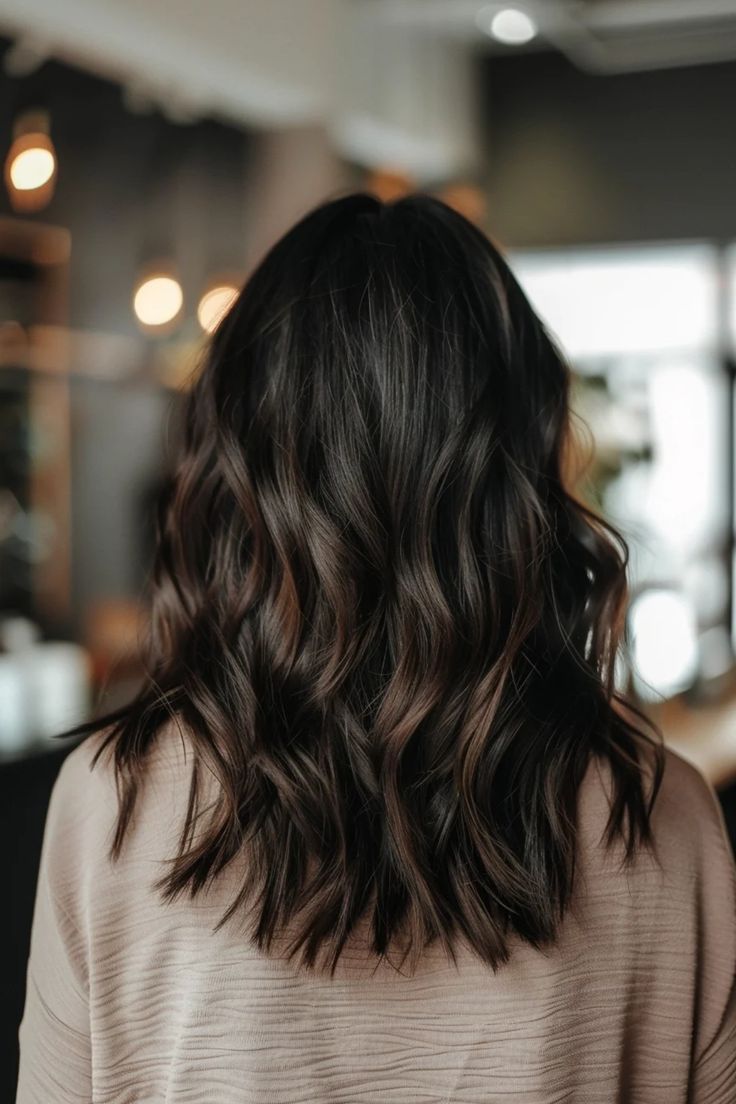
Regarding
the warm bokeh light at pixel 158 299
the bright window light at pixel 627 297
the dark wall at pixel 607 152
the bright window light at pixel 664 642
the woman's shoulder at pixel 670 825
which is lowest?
the bright window light at pixel 664 642

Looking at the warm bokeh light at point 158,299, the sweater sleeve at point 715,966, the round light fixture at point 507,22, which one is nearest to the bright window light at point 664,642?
the warm bokeh light at point 158,299

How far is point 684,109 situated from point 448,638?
5490 millimetres

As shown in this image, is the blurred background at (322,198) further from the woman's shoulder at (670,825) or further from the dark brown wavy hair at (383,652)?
the dark brown wavy hair at (383,652)

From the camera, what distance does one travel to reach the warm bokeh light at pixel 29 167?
2.63 meters

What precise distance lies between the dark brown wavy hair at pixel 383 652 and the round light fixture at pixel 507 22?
12.3 ft

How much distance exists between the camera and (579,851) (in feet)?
3.15

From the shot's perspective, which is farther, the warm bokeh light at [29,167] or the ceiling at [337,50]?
the ceiling at [337,50]

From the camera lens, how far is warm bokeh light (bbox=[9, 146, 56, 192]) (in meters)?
2.63

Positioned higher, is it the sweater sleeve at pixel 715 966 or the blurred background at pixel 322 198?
the blurred background at pixel 322 198

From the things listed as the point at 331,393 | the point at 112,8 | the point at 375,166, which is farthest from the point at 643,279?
the point at 331,393

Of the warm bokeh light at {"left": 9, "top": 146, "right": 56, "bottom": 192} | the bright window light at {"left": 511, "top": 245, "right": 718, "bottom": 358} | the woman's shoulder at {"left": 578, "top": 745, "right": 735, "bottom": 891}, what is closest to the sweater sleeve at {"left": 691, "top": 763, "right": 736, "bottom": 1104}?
the woman's shoulder at {"left": 578, "top": 745, "right": 735, "bottom": 891}

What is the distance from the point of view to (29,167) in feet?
8.66

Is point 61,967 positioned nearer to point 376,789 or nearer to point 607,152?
point 376,789

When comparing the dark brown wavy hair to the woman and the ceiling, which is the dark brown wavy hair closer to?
the woman
